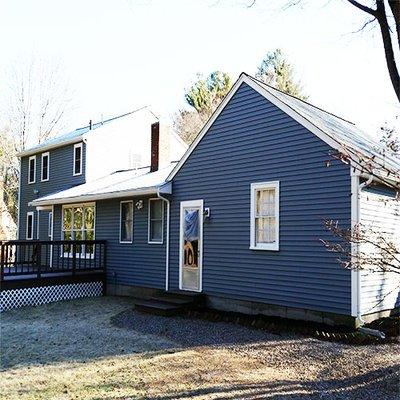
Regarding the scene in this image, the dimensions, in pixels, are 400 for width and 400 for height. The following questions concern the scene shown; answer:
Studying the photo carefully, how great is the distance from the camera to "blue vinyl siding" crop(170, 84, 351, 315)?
28.2ft

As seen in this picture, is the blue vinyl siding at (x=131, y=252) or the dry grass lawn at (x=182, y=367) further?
the blue vinyl siding at (x=131, y=252)

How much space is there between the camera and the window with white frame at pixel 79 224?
15539 millimetres

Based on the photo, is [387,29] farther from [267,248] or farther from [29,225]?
[29,225]

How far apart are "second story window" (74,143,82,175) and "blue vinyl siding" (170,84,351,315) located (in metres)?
8.14

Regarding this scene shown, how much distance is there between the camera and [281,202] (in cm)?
944

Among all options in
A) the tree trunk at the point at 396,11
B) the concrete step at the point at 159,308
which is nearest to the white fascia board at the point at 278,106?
the tree trunk at the point at 396,11

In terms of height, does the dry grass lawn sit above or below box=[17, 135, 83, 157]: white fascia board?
below

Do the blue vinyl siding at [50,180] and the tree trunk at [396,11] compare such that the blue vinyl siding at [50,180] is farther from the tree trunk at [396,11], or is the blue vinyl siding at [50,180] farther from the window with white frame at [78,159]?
the tree trunk at [396,11]

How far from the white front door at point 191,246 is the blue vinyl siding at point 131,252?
33.1 inches

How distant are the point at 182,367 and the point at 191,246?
18.3ft

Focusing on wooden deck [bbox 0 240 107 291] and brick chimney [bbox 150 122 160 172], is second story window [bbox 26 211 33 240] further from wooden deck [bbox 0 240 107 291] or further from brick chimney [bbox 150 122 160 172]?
brick chimney [bbox 150 122 160 172]

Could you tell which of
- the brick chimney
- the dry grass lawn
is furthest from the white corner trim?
the brick chimney

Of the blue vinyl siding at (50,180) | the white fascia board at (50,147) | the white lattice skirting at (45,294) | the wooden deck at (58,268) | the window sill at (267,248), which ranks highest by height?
the white fascia board at (50,147)

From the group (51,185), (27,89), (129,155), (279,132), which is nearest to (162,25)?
(279,132)
